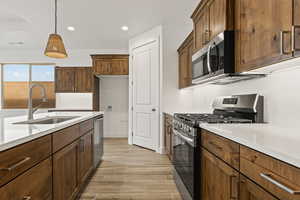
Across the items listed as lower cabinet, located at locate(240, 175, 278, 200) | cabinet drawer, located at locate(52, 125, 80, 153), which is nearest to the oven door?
lower cabinet, located at locate(240, 175, 278, 200)

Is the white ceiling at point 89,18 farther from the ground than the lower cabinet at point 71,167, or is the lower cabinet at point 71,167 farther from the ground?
the white ceiling at point 89,18

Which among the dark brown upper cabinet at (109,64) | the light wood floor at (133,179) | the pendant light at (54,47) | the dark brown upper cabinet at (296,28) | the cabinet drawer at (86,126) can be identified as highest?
the dark brown upper cabinet at (109,64)

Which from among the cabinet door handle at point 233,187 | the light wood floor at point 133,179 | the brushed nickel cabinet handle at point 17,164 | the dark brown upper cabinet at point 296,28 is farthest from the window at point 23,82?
the dark brown upper cabinet at point 296,28

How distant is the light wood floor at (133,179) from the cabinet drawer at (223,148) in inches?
45.8

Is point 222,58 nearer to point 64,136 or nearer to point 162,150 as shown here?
point 64,136

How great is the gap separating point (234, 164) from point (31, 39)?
613cm

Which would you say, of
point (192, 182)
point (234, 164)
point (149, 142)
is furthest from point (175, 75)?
point (234, 164)

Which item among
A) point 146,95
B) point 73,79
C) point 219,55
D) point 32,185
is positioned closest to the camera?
point 32,185

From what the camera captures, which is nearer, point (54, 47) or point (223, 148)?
point (223, 148)

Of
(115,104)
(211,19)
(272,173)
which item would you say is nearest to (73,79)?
(115,104)

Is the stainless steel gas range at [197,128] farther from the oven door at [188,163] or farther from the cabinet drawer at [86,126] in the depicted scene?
the cabinet drawer at [86,126]

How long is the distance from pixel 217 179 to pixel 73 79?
5.58 meters

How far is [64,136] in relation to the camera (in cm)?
196

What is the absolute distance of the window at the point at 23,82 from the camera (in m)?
6.83
